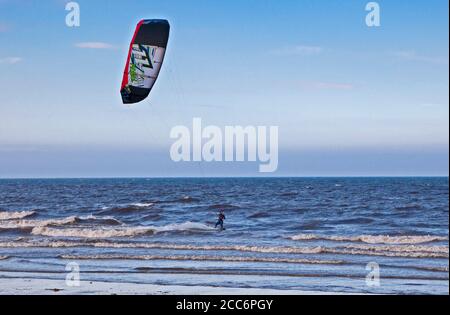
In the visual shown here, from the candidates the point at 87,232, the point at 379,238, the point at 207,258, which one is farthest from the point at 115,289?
the point at 87,232

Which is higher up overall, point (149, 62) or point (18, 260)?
point (149, 62)

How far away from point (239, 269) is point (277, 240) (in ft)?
25.7

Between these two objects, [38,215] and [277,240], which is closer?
[277,240]

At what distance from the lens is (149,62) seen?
1825 cm

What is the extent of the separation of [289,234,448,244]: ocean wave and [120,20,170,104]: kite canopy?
898cm

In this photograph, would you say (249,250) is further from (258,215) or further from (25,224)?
(258,215)

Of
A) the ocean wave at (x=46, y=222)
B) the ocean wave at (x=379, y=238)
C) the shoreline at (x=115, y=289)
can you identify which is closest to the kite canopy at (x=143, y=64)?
the shoreline at (x=115, y=289)

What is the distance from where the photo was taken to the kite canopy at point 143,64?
17906 mm

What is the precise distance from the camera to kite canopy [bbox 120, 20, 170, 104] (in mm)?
17906

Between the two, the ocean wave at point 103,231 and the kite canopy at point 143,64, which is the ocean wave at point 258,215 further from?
the kite canopy at point 143,64

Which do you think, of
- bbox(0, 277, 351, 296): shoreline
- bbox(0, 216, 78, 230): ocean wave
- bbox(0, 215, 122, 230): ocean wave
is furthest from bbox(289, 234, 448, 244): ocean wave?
bbox(0, 216, 78, 230): ocean wave
